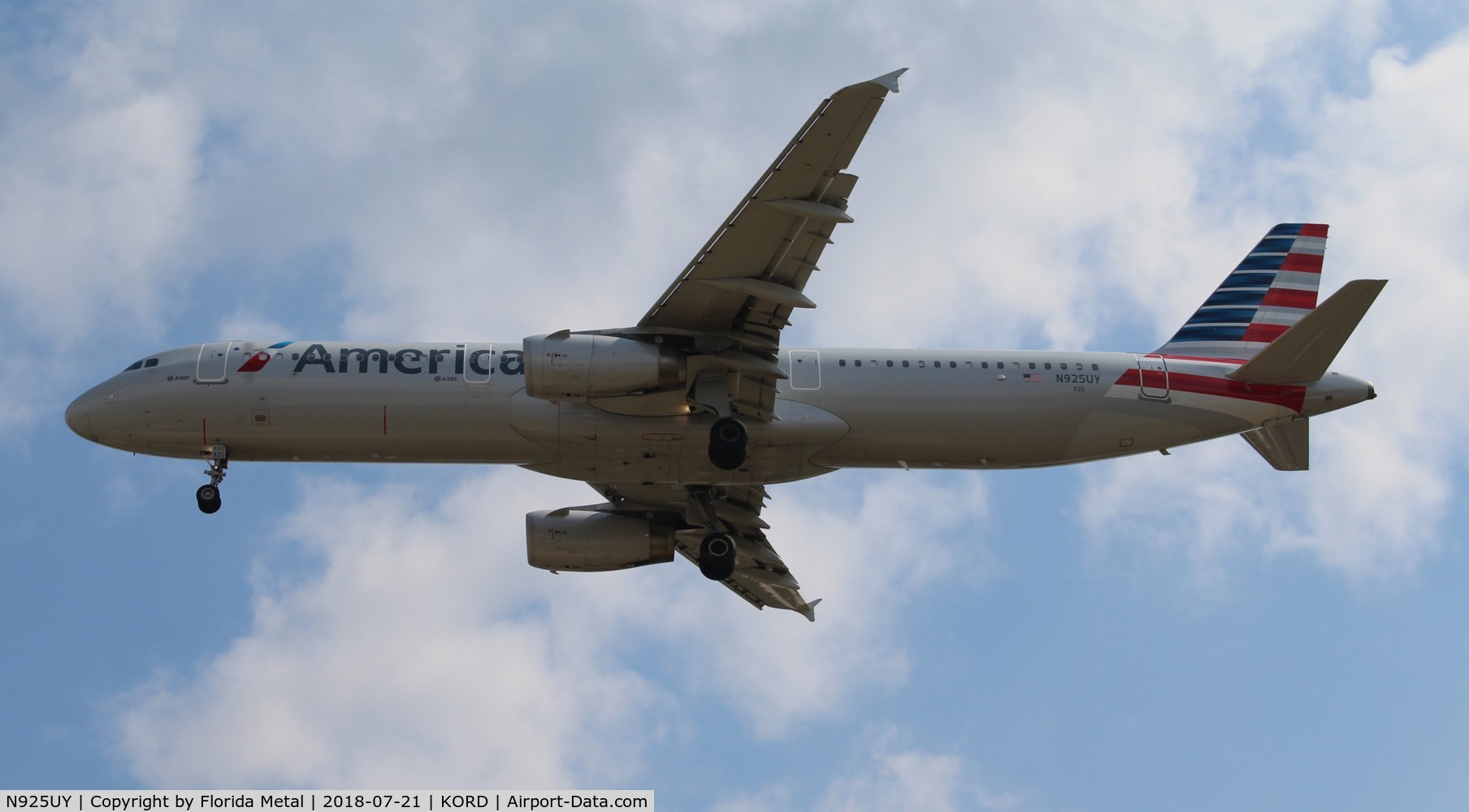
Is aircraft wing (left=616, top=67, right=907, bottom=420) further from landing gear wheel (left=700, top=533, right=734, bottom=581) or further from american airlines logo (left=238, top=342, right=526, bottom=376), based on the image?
landing gear wheel (left=700, top=533, right=734, bottom=581)

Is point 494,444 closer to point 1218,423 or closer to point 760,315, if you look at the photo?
point 760,315

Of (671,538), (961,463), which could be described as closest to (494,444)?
(671,538)

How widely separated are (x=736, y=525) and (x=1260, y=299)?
49.3 feet

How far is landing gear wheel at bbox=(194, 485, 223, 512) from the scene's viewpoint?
1368 inches

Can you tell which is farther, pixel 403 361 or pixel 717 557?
pixel 717 557

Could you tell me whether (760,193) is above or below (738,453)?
above

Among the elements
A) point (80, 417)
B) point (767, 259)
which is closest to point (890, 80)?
point (767, 259)

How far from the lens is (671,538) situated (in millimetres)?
40156

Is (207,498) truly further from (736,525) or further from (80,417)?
(736,525)

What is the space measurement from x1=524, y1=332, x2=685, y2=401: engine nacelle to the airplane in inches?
1.6

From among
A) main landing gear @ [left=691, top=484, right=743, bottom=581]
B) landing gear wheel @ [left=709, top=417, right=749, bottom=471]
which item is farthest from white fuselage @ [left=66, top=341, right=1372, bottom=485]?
main landing gear @ [left=691, top=484, right=743, bottom=581]

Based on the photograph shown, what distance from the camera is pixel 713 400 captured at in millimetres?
33312

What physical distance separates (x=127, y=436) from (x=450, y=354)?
7759mm

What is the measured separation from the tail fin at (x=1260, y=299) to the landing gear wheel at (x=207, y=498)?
2320cm
